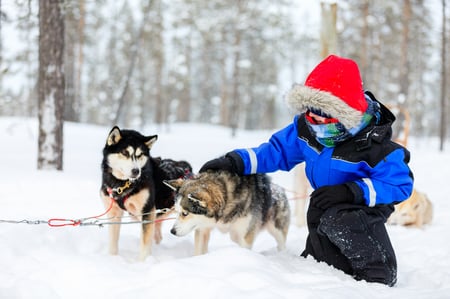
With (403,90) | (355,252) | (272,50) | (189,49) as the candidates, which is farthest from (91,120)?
(355,252)

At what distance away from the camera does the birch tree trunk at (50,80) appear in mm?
6570

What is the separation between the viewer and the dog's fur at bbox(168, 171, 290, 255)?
3527mm

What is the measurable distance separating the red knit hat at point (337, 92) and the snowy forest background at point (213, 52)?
16.3ft

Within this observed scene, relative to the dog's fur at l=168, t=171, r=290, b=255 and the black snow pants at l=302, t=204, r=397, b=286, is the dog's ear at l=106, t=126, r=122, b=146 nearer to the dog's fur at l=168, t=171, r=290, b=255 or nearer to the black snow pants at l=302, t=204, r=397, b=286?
the dog's fur at l=168, t=171, r=290, b=255

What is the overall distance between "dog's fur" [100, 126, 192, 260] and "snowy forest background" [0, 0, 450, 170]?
141 inches

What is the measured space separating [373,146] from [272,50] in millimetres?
25346

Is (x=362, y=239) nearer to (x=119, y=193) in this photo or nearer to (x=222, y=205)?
(x=222, y=205)

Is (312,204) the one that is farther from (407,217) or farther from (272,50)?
(272,50)

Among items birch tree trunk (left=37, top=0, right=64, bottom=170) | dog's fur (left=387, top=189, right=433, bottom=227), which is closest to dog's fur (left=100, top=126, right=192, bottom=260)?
birch tree trunk (left=37, top=0, right=64, bottom=170)

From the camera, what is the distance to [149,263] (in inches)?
141

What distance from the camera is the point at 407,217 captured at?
605cm

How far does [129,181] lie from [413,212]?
4361mm

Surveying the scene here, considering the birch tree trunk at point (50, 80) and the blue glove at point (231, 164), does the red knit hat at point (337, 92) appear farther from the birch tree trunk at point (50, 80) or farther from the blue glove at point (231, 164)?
the birch tree trunk at point (50, 80)

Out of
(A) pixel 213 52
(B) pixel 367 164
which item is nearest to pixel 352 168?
(B) pixel 367 164
